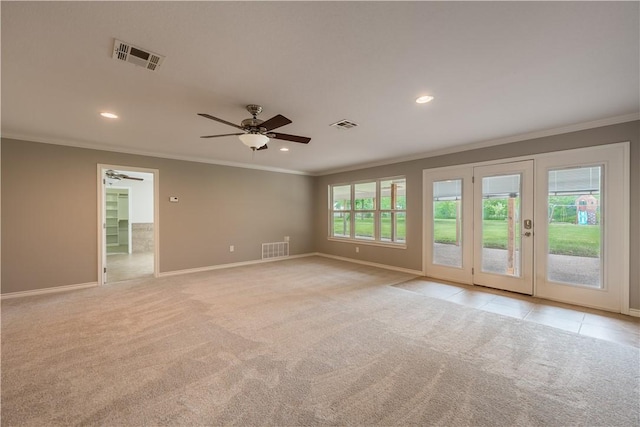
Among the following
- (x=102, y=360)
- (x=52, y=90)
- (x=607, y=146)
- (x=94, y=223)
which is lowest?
(x=102, y=360)

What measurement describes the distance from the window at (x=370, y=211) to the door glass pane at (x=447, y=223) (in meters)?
0.73

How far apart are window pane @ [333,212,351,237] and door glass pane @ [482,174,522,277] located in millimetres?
3349

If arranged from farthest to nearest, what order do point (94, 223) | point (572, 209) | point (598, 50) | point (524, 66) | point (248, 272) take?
point (248, 272) < point (94, 223) < point (572, 209) < point (524, 66) < point (598, 50)

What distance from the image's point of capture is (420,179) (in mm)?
5285

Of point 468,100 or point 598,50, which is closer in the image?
point 598,50

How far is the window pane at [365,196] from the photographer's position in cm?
638

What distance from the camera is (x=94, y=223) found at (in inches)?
176

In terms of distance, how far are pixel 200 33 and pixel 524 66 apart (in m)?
2.51

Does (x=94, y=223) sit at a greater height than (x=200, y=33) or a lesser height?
lesser

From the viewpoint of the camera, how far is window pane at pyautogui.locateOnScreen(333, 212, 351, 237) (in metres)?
7.04

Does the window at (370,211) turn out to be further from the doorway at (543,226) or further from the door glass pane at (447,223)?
the doorway at (543,226)

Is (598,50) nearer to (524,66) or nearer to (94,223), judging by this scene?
(524,66)

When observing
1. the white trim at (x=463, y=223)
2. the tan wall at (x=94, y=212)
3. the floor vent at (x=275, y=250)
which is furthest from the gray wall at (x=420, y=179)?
the floor vent at (x=275, y=250)

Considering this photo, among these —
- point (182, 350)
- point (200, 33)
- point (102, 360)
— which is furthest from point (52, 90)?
point (182, 350)
